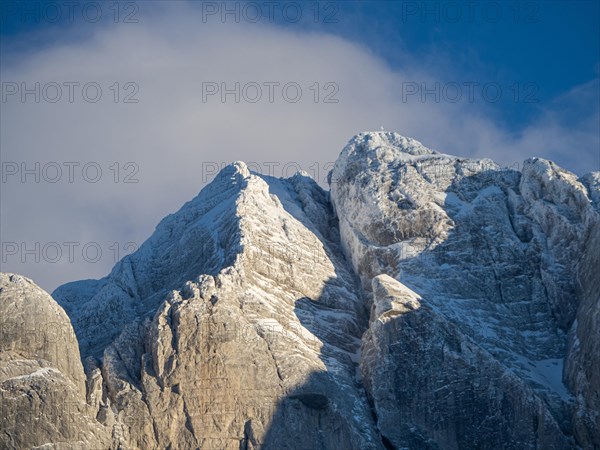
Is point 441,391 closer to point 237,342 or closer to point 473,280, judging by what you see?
point 237,342

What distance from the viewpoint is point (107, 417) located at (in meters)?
121

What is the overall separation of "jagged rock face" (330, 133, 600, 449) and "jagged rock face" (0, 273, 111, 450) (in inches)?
1089

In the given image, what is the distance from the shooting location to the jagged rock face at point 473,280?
125812 mm

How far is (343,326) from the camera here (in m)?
139

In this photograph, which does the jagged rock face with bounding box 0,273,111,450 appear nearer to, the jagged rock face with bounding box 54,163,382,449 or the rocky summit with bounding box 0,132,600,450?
the rocky summit with bounding box 0,132,600,450

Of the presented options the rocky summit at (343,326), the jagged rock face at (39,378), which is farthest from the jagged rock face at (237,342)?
the jagged rock face at (39,378)

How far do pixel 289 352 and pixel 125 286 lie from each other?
91.1ft

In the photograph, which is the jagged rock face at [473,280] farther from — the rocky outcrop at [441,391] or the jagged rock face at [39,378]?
the jagged rock face at [39,378]

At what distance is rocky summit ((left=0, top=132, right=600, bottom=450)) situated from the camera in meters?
122

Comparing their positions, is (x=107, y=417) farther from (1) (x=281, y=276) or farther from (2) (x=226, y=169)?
(2) (x=226, y=169)

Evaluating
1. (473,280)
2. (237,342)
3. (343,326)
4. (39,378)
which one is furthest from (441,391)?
(39,378)

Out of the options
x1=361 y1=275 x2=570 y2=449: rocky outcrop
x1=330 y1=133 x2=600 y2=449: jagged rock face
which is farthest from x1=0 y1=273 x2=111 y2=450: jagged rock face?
x1=330 y1=133 x2=600 y2=449: jagged rock face

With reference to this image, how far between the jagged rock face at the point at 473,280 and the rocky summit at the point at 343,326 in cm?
21

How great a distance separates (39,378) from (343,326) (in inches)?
1346
